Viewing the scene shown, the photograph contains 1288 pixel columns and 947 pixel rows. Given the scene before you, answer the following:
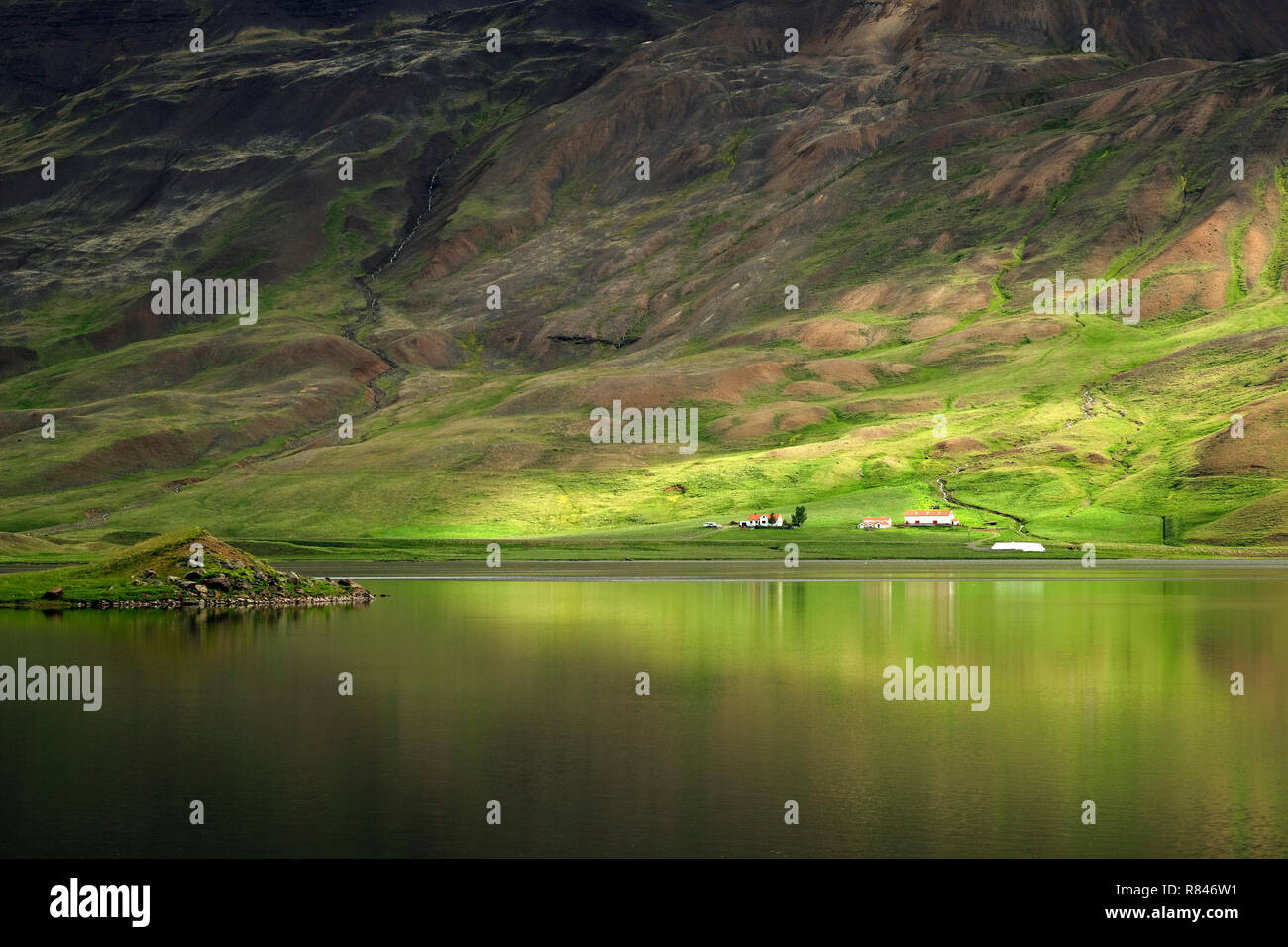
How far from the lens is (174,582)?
80.4 metres

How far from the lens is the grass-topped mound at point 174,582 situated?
79.4 metres

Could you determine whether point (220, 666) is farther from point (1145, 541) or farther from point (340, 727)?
point (1145, 541)

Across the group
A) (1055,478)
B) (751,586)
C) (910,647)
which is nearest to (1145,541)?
(1055,478)

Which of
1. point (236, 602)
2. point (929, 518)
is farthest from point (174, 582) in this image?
point (929, 518)

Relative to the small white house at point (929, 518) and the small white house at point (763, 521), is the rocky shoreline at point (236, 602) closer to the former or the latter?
the small white house at point (763, 521)

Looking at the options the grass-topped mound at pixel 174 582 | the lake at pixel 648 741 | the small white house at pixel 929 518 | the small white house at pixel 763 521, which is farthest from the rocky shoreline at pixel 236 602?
the small white house at pixel 929 518

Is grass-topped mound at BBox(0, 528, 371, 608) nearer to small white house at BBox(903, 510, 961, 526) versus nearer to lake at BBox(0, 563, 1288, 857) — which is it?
lake at BBox(0, 563, 1288, 857)

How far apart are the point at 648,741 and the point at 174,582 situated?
170 ft

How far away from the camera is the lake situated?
27781 millimetres
